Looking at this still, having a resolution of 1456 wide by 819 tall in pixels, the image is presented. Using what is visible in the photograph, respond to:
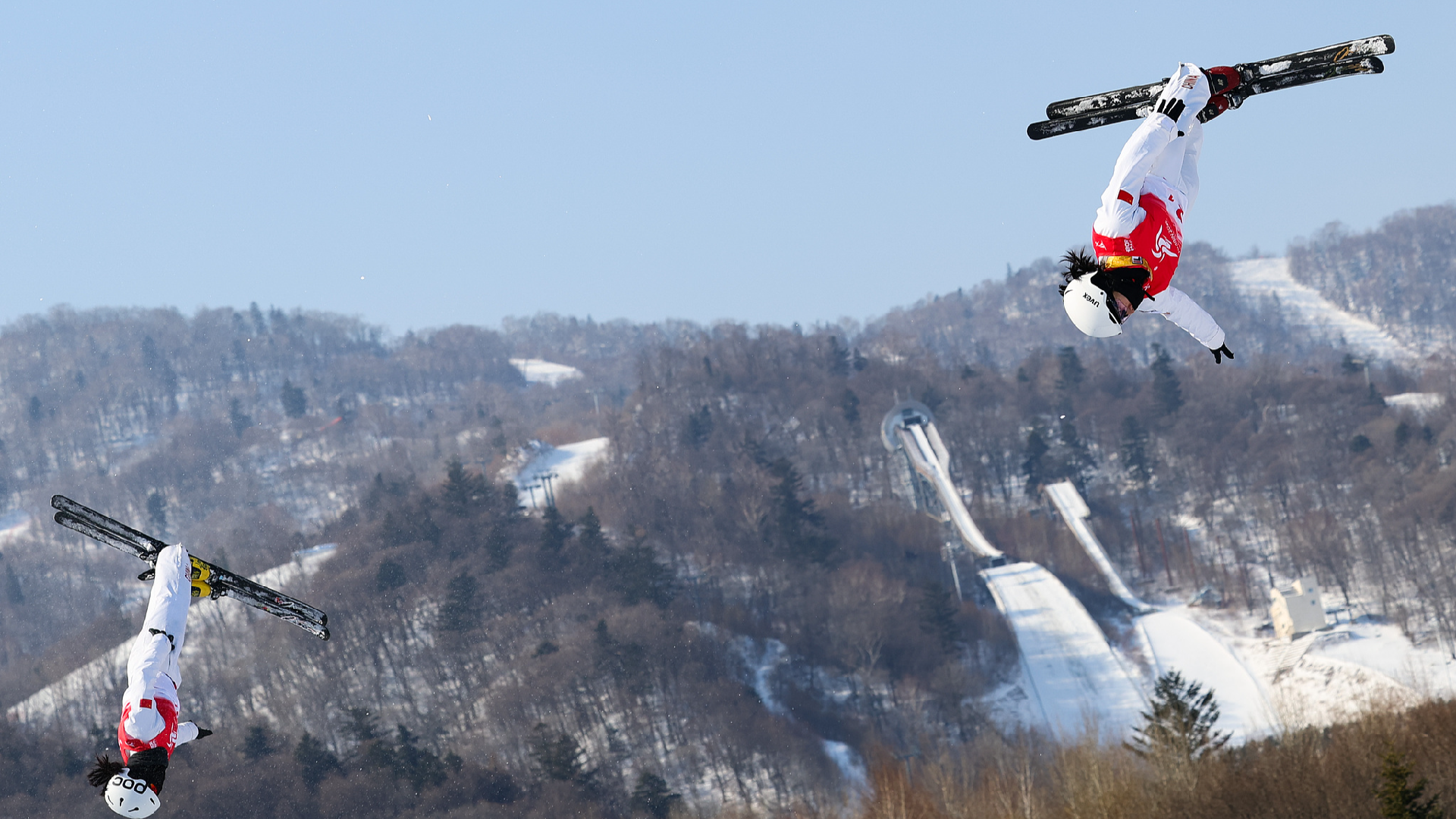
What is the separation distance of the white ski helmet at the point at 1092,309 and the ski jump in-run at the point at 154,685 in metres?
6.09

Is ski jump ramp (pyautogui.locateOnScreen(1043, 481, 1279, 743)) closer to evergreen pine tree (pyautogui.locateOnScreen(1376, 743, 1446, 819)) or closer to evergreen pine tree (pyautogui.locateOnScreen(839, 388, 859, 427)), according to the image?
evergreen pine tree (pyautogui.locateOnScreen(839, 388, 859, 427))

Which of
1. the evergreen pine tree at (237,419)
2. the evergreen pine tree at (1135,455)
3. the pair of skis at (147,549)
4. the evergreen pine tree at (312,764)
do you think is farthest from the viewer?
the evergreen pine tree at (237,419)

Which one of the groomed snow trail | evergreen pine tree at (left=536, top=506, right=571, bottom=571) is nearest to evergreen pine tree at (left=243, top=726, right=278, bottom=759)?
evergreen pine tree at (left=536, top=506, right=571, bottom=571)

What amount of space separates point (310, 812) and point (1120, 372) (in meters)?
104

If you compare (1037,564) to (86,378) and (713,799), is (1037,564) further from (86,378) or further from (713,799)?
(86,378)

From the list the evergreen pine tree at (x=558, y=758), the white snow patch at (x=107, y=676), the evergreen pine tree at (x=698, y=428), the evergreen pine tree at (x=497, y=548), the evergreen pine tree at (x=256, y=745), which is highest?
the evergreen pine tree at (x=698, y=428)

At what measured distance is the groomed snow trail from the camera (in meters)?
77.7

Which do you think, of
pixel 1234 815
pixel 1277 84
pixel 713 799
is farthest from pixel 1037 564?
pixel 1277 84

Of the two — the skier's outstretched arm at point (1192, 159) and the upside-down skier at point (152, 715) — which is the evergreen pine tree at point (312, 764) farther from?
the skier's outstretched arm at point (1192, 159)

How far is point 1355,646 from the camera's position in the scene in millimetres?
82938

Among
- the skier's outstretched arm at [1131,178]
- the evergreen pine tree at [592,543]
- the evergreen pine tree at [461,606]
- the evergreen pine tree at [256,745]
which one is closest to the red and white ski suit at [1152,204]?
the skier's outstretched arm at [1131,178]

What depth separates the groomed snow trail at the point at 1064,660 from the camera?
77688 mm

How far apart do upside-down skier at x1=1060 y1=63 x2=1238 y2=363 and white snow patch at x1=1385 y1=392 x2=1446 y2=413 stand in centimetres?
13150

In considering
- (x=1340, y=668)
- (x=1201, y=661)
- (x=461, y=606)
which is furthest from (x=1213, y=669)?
(x=461, y=606)
